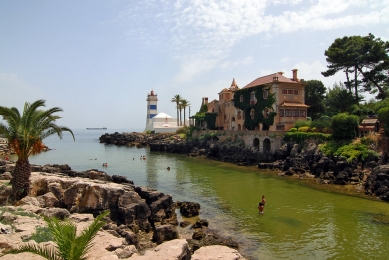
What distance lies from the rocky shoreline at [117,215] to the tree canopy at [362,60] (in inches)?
1519

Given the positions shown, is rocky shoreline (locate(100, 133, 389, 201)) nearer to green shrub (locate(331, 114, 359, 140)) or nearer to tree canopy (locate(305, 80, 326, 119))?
green shrub (locate(331, 114, 359, 140))

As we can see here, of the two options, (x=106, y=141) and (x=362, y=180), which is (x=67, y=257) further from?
(x=106, y=141)

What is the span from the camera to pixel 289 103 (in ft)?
163

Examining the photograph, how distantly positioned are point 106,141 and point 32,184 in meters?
82.8

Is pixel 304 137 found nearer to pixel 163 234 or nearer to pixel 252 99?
pixel 252 99

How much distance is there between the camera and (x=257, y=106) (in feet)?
174

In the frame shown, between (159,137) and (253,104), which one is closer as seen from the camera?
(253,104)

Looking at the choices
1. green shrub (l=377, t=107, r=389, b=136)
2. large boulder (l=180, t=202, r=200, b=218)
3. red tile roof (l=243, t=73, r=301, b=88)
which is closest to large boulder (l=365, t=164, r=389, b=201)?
green shrub (l=377, t=107, r=389, b=136)

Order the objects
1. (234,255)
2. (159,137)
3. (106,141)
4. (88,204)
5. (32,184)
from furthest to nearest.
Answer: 1. (106,141)
2. (159,137)
3. (32,184)
4. (88,204)
5. (234,255)

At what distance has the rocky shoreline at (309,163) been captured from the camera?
27625mm

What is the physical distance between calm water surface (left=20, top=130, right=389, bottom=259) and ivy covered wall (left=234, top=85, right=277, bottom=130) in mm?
15878

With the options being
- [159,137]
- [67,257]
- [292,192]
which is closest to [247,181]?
[292,192]

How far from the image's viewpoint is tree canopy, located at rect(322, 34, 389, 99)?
45094mm

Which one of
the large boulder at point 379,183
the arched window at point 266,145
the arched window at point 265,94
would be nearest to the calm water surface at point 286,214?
the large boulder at point 379,183
